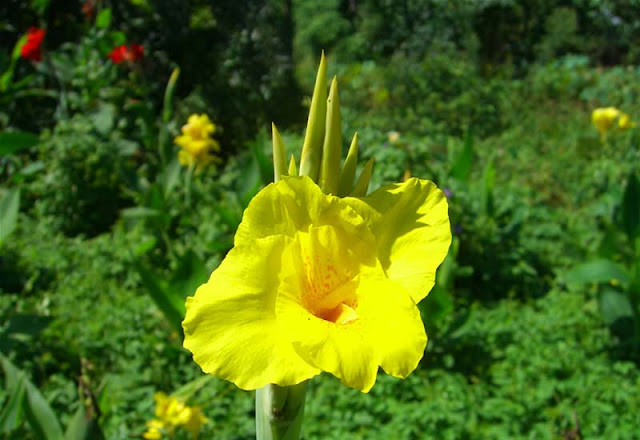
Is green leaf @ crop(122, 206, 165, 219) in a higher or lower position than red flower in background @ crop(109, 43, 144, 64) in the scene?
lower

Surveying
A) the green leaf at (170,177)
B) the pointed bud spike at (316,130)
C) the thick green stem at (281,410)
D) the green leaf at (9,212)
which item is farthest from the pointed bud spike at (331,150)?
the green leaf at (170,177)

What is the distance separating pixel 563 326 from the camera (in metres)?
2.20

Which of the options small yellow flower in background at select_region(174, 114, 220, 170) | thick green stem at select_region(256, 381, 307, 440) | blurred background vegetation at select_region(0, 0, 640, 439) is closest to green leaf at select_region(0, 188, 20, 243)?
blurred background vegetation at select_region(0, 0, 640, 439)

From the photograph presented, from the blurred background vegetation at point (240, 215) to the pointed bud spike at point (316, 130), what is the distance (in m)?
0.80

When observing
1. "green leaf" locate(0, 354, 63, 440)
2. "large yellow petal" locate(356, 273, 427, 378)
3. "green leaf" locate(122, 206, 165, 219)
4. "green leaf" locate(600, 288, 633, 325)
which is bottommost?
"green leaf" locate(600, 288, 633, 325)

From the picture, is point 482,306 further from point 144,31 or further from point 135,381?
point 144,31

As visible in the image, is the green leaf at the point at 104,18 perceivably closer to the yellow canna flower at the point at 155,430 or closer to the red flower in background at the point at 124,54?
the red flower in background at the point at 124,54

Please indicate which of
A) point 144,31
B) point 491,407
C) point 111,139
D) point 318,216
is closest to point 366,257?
point 318,216

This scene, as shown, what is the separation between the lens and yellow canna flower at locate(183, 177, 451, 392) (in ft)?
1.80

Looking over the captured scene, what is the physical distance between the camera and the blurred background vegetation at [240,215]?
5.73 ft

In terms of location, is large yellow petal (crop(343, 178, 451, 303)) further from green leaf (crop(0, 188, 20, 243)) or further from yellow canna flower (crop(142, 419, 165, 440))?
green leaf (crop(0, 188, 20, 243))

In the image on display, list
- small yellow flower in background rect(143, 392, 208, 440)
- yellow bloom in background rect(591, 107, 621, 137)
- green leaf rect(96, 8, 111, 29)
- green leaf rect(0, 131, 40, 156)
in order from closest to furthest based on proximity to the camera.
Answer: small yellow flower in background rect(143, 392, 208, 440)
green leaf rect(0, 131, 40, 156)
yellow bloom in background rect(591, 107, 621, 137)
green leaf rect(96, 8, 111, 29)

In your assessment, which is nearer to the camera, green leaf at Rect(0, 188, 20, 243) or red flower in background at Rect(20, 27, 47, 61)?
green leaf at Rect(0, 188, 20, 243)

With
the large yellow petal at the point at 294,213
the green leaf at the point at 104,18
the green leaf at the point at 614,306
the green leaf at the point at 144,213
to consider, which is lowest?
the green leaf at the point at 614,306
